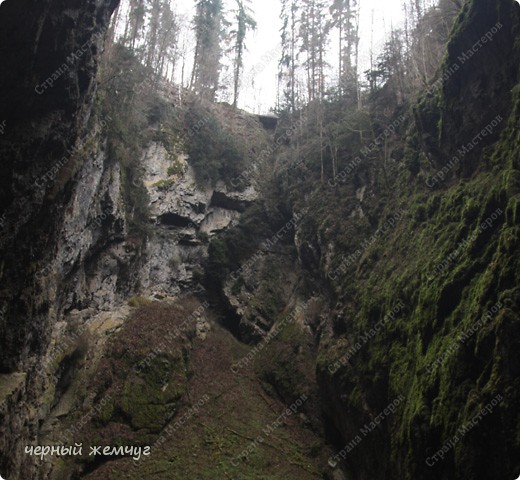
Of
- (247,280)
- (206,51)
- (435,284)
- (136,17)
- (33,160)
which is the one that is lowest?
(435,284)

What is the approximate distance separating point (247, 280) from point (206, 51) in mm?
20724

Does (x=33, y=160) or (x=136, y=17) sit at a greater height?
(x=136, y=17)

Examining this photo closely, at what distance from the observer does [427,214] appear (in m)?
13.3

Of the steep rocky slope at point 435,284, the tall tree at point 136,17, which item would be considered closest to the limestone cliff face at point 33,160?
the steep rocky slope at point 435,284

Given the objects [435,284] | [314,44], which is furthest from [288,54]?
[435,284]

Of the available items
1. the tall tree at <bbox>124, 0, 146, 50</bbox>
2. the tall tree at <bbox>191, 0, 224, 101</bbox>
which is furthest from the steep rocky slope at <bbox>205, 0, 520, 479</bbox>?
the tall tree at <bbox>124, 0, 146, 50</bbox>

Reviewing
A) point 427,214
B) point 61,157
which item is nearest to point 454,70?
point 427,214

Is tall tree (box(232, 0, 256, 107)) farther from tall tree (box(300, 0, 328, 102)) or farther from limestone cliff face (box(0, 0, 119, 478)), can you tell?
limestone cliff face (box(0, 0, 119, 478))

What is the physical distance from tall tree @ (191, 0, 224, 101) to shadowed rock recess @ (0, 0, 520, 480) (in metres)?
7.34

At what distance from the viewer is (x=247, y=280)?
21.6 m

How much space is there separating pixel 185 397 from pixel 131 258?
6.96 meters

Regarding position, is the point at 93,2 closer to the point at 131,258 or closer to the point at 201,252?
the point at 131,258

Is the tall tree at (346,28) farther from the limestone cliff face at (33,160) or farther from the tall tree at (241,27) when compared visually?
the limestone cliff face at (33,160)

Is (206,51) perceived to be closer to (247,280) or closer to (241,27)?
(241,27)
